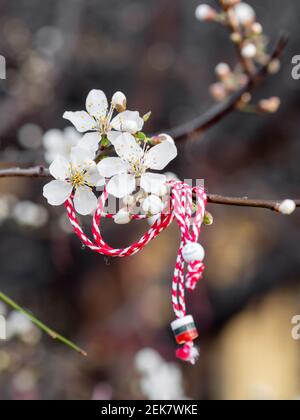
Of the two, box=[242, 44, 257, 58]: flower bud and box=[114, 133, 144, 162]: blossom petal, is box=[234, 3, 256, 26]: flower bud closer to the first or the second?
box=[242, 44, 257, 58]: flower bud

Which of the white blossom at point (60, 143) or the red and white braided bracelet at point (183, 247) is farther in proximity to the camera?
the white blossom at point (60, 143)

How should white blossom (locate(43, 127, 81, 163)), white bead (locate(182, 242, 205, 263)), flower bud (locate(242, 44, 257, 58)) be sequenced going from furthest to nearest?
white blossom (locate(43, 127, 81, 163)) → flower bud (locate(242, 44, 257, 58)) → white bead (locate(182, 242, 205, 263))

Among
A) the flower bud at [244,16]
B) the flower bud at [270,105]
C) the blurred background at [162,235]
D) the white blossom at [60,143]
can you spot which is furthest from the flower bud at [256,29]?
the blurred background at [162,235]

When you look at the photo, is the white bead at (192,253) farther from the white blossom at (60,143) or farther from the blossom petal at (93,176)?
the white blossom at (60,143)

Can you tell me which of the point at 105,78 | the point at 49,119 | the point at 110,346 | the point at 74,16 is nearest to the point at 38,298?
the point at 110,346

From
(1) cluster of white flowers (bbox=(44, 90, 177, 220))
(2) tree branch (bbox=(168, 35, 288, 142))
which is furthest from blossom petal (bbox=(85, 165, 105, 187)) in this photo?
(2) tree branch (bbox=(168, 35, 288, 142))

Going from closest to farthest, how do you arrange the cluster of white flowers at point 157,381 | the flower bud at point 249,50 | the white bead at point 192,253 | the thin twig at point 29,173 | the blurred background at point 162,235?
the white bead at point 192,253 → the thin twig at point 29,173 → the flower bud at point 249,50 → the cluster of white flowers at point 157,381 → the blurred background at point 162,235

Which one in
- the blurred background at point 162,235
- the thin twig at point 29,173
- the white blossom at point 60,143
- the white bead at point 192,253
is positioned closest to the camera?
the white bead at point 192,253
